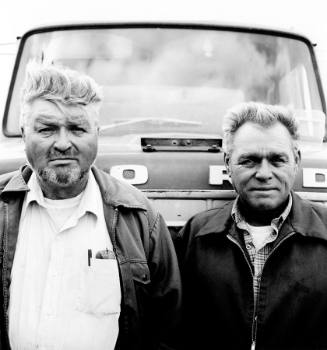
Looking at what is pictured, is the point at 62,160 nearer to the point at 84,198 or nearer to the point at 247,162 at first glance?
the point at 84,198

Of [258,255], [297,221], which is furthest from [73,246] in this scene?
[297,221]

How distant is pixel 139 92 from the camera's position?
385 centimetres

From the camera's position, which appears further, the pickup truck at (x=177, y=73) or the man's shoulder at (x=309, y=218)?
the pickup truck at (x=177, y=73)

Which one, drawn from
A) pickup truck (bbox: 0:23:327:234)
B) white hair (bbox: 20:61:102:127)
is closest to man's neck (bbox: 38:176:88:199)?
white hair (bbox: 20:61:102:127)

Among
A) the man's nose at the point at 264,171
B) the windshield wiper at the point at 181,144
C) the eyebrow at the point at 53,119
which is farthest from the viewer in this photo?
the windshield wiper at the point at 181,144

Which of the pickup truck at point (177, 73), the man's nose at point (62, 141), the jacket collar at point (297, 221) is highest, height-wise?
the pickup truck at point (177, 73)

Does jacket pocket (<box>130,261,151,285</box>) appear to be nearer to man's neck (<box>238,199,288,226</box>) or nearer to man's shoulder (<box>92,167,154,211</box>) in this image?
man's shoulder (<box>92,167,154,211</box>)

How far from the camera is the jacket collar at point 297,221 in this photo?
2.39 meters

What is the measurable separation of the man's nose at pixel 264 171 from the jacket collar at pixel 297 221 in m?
0.17

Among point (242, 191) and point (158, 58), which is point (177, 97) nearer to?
point (158, 58)

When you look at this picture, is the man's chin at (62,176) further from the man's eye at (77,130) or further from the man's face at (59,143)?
the man's eye at (77,130)

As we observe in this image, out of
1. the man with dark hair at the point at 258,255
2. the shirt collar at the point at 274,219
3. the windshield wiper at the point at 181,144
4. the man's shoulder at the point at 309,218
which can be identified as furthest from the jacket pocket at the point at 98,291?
the windshield wiper at the point at 181,144

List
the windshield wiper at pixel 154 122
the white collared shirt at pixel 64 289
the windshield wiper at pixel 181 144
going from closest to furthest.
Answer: the white collared shirt at pixel 64 289 → the windshield wiper at pixel 181 144 → the windshield wiper at pixel 154 122

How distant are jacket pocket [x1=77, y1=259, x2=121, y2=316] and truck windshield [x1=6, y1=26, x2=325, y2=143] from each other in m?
1.62
